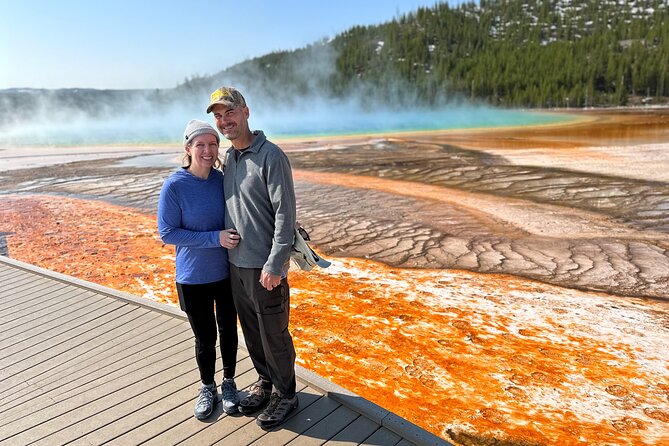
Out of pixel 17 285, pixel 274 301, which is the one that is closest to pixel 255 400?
pixel 274 301

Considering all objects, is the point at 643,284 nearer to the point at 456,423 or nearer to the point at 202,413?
the point at 456,423

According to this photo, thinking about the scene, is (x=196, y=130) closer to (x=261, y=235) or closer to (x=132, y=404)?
(x=261, y=235)

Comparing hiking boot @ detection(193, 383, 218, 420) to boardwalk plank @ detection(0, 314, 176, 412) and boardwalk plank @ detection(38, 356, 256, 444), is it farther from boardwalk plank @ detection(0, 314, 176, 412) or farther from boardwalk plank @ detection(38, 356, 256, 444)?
boardwalk plank @ detection(0, 314, 176, 412)

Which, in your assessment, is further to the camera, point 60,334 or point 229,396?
point 60,334

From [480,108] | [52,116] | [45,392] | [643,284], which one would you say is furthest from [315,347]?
[52,116]

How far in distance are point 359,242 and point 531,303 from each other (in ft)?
11.9

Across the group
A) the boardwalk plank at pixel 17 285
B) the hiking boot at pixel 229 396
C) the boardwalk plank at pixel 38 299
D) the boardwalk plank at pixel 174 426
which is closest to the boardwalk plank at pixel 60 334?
the boardwalk plank at pixel 38 299

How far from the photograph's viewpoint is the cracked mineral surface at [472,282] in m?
3.74

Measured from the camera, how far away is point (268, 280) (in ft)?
7.74

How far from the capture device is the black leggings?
259cm

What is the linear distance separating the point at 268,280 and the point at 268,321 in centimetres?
30

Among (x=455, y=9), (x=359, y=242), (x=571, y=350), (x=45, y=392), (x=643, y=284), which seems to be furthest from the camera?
(x=455, y=9)

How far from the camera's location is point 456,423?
137 inches

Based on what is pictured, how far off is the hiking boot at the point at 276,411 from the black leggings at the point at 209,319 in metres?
0.34
